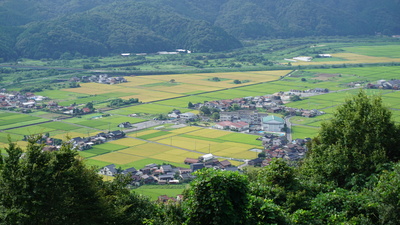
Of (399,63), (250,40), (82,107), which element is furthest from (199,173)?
(250,40)

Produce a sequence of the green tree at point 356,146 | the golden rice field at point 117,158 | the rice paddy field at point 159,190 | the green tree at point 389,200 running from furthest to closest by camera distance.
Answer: the golden rice field at point 117,158 → the rice paddy field at point 159,190 → the green tree at point 356,146 → the green tree at point 389,200

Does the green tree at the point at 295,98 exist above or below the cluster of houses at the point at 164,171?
above

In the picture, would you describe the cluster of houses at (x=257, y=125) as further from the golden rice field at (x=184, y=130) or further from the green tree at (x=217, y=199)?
the green tree at (x=217, y=199)

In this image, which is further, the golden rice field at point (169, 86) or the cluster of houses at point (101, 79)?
the cluster of houses at point (101, 79)

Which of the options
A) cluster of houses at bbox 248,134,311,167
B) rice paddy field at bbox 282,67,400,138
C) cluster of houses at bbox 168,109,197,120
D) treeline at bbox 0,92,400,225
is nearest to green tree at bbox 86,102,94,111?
cluster of houses at bbox 168,109,197,120

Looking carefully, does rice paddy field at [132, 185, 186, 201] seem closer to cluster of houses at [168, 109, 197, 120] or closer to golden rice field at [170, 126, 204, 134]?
golden rice field at [170, 126, 204, 134]

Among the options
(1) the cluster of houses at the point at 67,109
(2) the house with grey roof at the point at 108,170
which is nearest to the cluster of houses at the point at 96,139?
(2) the house with grey roof at the point at 108,170
